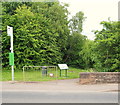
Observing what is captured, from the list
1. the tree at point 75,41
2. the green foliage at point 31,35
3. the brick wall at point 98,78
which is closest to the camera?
the brick wall at point 98,78

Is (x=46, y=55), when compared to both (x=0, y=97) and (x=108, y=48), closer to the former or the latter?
(x=108, y=48)

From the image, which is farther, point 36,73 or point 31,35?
point 31,35

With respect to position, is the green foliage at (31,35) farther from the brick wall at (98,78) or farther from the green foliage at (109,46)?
the brick wall at (98,78)

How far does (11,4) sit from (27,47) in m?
8.04

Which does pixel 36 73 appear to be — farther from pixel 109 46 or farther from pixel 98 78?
pixel 109 46

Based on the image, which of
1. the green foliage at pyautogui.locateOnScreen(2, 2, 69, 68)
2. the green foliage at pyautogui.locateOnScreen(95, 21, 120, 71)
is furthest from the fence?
the green foliage at pyautogui.locateOnScreen(2, 2, 69, 68)

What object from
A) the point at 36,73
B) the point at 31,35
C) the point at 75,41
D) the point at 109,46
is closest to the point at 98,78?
the point at 109,46

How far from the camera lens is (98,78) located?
11211 millimetres

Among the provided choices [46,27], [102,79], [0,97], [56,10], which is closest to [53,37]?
[46,27]

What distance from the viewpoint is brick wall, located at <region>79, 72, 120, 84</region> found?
11.2 meters

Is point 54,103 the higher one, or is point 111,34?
point 111,34

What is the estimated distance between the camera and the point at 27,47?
22828 mm

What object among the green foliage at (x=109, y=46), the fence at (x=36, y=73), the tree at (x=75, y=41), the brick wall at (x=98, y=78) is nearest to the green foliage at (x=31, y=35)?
the tree at (x=75, y=41)

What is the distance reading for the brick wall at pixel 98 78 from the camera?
1117cm
